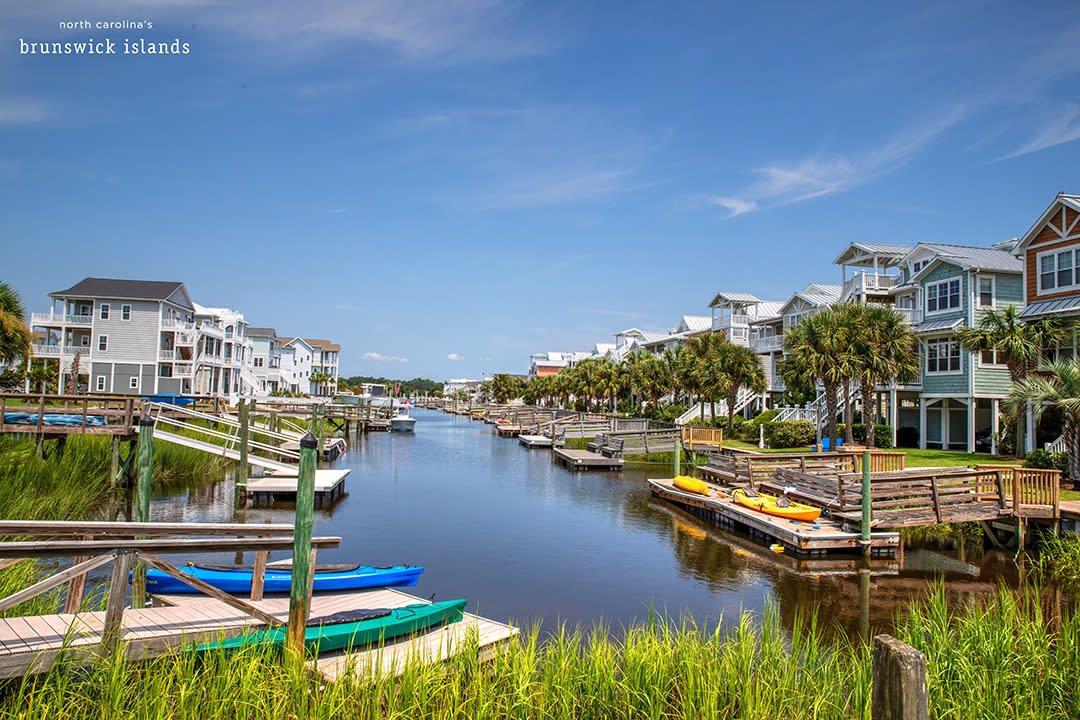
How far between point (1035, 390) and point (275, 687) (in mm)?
24330

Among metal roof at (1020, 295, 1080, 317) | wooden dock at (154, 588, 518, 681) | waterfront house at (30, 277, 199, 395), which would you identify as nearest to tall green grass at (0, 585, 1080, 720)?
wooden dock at (154, 588, 518, 681)

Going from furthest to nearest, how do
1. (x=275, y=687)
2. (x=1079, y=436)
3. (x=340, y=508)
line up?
(x=340, y=508) → (x=1079, y=436) → (x=275, y=687)

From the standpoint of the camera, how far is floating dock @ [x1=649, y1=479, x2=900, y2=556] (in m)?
17.6

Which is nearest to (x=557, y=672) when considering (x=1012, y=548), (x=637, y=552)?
(x=637, y=552)

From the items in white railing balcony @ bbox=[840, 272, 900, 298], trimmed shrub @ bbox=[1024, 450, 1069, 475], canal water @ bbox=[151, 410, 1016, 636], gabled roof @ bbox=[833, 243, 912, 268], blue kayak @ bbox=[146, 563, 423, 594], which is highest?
gabled roof @ bbox=[833, 243, 912, 268]

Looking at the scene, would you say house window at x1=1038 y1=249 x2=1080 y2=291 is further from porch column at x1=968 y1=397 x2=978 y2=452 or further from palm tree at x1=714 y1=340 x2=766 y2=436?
palm tree at x1=714 y1=340 x2=766 y2=436

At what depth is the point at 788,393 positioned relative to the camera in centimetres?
4956

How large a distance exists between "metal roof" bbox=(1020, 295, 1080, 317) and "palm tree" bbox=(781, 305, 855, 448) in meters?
7.50

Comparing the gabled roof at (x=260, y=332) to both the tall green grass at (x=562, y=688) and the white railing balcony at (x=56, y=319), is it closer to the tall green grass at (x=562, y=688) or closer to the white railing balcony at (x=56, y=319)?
the white railing balcony at (x=56, y=319)

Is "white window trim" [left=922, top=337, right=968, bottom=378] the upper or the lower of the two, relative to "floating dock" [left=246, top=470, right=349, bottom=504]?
upper

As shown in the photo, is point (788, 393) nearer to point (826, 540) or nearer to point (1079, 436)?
point (1079, 436)

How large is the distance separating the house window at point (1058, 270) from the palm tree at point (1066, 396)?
8.23 m

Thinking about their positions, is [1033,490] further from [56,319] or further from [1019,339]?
[56,319]

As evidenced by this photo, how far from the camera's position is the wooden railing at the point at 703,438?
41000mm
